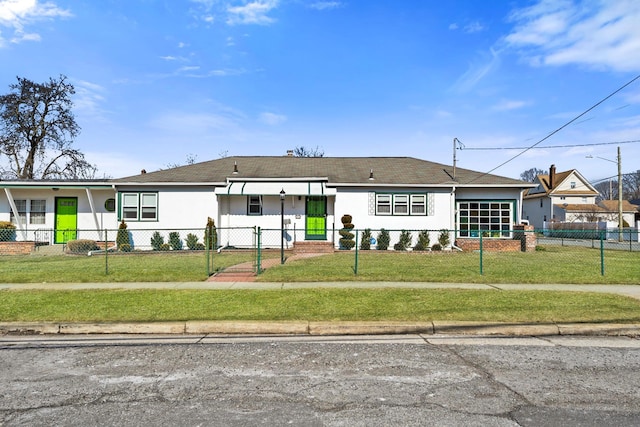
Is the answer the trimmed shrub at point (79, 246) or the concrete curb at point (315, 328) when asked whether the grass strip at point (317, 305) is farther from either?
the trimmed shrub at point (79, 246)

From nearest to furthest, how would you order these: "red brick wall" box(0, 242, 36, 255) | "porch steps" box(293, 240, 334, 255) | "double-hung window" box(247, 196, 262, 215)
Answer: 1. "porch steps" box(293, 240, 334, 255)
2. "red brick wall" box(0, 242, 36, 255)
3. "double-hung window" box(247, 196, 262, 215)

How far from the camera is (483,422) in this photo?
3.35 m

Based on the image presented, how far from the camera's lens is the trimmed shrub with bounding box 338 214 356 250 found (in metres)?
18.2

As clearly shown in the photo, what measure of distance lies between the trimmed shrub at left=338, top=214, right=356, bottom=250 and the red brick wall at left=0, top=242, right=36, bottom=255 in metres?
13.5

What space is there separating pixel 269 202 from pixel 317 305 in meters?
12.1

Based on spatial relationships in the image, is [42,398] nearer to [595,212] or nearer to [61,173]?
[61,173]

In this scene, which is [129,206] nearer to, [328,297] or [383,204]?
[383,204]

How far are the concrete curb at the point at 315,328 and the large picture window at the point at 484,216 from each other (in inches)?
525


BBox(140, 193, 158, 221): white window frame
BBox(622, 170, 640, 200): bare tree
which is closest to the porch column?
BBox(140, 193, 158, 221): white window frame

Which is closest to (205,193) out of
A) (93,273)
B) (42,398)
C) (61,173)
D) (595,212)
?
(93,273)

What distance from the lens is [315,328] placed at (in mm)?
6551

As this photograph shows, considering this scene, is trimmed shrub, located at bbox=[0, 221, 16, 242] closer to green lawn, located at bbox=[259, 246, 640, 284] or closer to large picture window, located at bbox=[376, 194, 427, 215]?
green lawn, located at bbox=[259, 246, 640, 284]

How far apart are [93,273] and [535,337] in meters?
11.0

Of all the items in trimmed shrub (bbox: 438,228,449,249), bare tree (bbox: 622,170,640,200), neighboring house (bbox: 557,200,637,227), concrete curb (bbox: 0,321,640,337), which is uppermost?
bare tree (bbox: 622,170,640,200)
